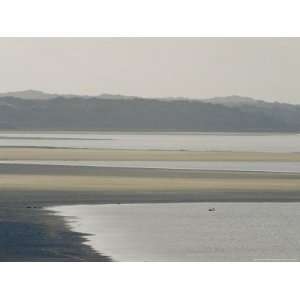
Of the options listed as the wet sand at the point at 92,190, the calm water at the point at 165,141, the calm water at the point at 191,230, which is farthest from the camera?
the calm water at the point at 165,141

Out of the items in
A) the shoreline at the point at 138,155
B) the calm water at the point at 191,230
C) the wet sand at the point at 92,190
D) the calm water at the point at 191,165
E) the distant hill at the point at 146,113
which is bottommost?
the calm water at the point at 191,230

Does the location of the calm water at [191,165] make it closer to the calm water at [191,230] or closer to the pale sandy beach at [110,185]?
the pale sandy beach at [110,185]

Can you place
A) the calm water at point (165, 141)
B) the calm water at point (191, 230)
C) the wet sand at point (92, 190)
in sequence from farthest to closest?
the calm water at point (165, 141), the wet sand at point (92, 190), the calm water at point (191, 230)

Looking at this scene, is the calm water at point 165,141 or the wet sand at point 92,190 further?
the calm water at point 165,141

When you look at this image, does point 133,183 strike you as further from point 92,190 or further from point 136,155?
point 92,190

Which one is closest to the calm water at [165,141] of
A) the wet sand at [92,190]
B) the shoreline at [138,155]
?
the shoreline at [138,155]

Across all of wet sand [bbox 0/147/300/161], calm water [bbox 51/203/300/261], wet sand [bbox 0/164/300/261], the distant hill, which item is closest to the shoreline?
wet sand [bbox 0/147/300/161]

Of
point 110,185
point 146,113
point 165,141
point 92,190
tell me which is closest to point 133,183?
point 110,185
